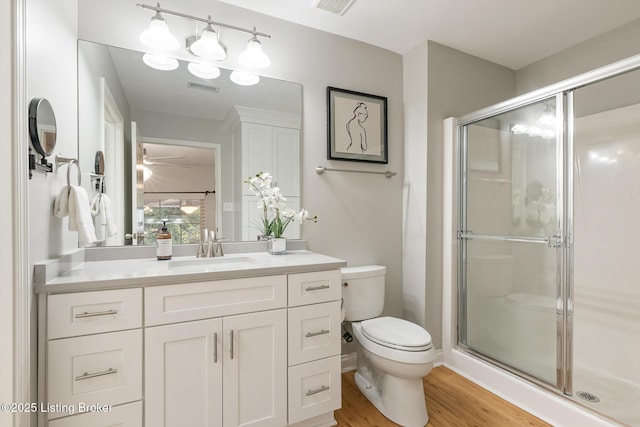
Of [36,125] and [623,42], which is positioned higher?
Answer: [623,42]

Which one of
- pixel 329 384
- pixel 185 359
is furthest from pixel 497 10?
pixel 185 359

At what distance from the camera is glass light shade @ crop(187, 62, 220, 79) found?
70.7 inches

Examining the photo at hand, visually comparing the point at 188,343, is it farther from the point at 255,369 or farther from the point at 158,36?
the point at 158,36

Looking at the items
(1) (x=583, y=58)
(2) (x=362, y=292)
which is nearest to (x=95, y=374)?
(2) (x=362, y=292)

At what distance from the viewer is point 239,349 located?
1375 millimetres

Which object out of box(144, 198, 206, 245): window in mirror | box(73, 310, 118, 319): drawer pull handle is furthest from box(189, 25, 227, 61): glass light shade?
box(73, 310, 118, 319): drawer pull handle

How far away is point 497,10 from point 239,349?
2454mm

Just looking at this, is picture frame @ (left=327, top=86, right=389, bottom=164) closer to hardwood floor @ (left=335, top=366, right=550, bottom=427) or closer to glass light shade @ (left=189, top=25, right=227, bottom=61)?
glass light shade @ (left=189, top=25, right=227, bottom=61)

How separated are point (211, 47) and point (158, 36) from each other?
263 millimetres

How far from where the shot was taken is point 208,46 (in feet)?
5.62

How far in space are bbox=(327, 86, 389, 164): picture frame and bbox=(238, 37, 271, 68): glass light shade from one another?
19.9 inches

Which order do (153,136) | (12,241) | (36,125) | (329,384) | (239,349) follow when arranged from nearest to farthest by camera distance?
(12,241) → (36,125) → (239,349) → (329,384) → (153,136)

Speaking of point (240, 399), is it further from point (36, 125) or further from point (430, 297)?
point (430, 297)

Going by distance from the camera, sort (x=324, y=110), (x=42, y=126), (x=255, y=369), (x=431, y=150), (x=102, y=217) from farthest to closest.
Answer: (x=431, y=150) → (x=324, y=110) → (x=102, y=217) → (x=255, y=369) → (x=42, y=126)
